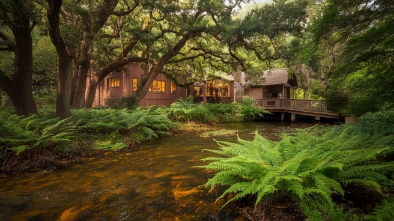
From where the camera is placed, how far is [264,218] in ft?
10.9

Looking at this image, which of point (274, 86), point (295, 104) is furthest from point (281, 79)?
point (295, 104)

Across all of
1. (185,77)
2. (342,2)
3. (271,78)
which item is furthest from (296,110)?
(342,2)

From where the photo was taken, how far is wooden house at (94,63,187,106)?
2567 cm

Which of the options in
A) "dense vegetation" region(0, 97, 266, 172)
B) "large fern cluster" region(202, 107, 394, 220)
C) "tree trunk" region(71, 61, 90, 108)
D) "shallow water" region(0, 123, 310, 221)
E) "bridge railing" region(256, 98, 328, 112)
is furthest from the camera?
"bridge railing" region(256, 98, 328, 112)

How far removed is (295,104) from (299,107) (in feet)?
2.09

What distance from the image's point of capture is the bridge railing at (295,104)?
72.1 feet

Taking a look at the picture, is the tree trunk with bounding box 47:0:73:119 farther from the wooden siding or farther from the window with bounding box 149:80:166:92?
the wooden siding

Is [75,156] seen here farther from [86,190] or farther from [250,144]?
[250,144]

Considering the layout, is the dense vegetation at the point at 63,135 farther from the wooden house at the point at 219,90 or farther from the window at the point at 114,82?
the wooden house at the point at 219,90

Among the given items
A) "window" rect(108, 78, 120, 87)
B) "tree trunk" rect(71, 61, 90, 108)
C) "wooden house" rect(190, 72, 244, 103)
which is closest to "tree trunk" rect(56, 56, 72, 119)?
"tree trunk" rect(71, 61, 90, 108)

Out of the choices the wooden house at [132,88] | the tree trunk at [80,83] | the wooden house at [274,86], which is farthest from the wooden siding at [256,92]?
the tree trunk at [80,83]

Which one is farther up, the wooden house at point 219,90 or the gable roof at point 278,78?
the gable roof at point 278,78

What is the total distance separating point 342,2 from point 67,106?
11.1 meters

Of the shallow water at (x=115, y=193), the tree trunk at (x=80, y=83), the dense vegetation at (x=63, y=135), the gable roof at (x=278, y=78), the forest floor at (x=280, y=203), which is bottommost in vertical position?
the shallow water at (x=115, y=193)
